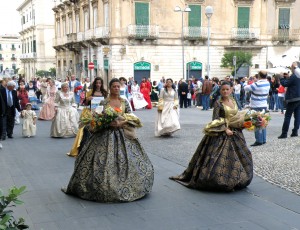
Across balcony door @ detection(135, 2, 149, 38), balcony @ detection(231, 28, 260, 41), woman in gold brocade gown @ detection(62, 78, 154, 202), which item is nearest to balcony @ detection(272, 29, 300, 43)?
balcony @ detection(231, 28, 260, 41)

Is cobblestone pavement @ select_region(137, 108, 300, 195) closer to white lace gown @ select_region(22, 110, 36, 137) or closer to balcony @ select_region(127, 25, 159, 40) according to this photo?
white lace gown @ select_region(22, 110, 36, 137)

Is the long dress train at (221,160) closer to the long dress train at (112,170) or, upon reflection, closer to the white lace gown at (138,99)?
the long dress train at (112,170)

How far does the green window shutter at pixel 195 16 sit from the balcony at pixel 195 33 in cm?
44

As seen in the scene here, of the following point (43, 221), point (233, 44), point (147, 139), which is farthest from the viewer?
point (233, 44)

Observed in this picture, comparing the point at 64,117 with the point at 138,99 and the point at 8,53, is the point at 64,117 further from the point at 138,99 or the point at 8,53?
the point at 8,53

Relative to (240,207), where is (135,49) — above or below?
above

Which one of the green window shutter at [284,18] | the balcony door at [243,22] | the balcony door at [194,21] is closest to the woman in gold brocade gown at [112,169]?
the balcony door at [194,21]

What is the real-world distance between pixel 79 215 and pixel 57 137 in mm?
7452

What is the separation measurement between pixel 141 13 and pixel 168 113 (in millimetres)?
22064

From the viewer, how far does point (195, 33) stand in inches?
1341

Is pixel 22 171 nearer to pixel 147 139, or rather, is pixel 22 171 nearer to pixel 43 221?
pixel 43 221

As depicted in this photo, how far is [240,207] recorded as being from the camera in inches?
230

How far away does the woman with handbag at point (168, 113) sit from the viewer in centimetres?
1209

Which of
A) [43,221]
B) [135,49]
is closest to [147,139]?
[43,221]
